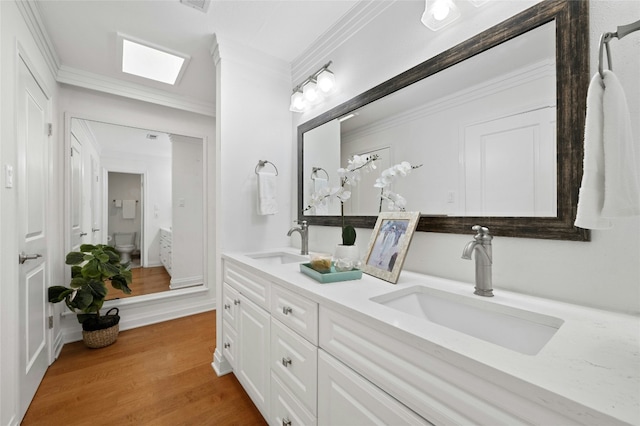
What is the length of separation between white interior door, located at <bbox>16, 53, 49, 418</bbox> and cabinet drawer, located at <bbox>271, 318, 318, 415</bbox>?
4.73ft

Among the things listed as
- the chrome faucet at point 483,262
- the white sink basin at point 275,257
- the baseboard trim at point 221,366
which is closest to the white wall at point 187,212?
the baseboard trim at point 221,366

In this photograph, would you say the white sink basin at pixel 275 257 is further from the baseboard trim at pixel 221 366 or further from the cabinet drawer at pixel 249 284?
the baseboard trim at pixel 221 366

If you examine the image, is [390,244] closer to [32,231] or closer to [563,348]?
[563,348]

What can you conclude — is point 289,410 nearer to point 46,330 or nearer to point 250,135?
point 250,135

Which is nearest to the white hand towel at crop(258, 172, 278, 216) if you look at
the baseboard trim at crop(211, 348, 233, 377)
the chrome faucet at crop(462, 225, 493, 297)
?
the baseboard trim at crop(211, 348, 233, 377)

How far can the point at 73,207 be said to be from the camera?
8.00 ft

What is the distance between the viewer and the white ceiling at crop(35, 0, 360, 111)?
167 cm

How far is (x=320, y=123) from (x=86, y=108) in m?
2.27

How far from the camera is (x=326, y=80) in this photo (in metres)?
1.86

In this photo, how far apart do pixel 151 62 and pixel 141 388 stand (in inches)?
99.7

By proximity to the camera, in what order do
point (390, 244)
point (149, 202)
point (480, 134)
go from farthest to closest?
point (149, 202), point (390, 244), point (480, 134)

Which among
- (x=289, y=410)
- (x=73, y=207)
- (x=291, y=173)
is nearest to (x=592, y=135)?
(x=289, y=410)

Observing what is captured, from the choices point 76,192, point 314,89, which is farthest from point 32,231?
point 314,89

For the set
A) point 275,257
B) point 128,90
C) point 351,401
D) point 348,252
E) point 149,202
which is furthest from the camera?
point 149,202
